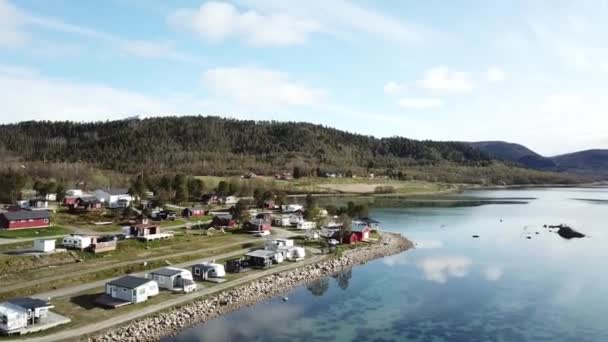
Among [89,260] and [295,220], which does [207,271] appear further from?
[295,220]

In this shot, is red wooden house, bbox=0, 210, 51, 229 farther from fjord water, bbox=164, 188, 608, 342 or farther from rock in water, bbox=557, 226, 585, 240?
rock in water, bbox=557, 226, 585, 240

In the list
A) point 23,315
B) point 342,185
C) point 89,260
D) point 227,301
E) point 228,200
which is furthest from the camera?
Answer: point 342,185

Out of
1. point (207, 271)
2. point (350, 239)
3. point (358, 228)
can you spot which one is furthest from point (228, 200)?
point (207, 271)

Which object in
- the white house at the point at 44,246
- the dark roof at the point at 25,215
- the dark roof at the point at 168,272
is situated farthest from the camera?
the dark roof at the point at 25,215

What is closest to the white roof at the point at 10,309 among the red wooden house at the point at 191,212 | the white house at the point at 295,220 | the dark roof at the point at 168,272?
the dark roof at the point at 168,272

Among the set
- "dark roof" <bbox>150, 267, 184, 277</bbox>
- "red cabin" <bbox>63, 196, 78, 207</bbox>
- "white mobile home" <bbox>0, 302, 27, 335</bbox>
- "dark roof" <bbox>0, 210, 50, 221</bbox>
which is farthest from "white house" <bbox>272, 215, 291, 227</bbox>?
"white mobile home" <bbox>0, 302, 27, 335</bbox>

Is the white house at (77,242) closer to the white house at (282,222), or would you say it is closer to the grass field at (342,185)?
the white house at (282,222)
